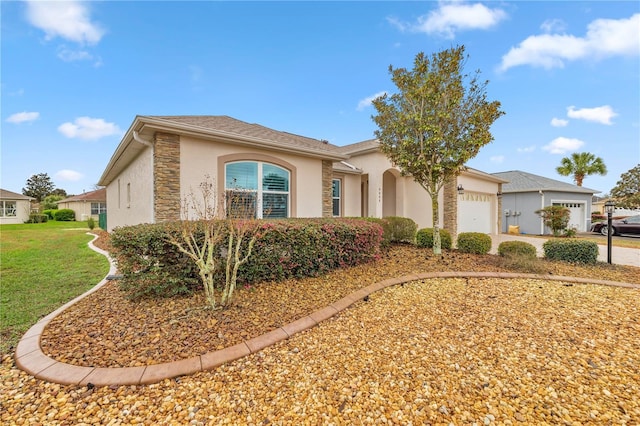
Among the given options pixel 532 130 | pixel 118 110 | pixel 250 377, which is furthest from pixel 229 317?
pixel 532 130

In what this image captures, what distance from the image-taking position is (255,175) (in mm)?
7949

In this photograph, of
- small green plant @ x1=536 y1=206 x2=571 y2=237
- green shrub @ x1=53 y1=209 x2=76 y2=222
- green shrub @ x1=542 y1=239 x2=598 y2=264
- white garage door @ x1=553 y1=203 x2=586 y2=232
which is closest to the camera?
green shrub @ x1=542 y1=239 x2=598 y2=264

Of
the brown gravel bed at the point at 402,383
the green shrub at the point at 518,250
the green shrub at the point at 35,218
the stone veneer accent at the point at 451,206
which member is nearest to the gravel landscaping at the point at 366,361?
the brown gravel bed at the point at 402,383

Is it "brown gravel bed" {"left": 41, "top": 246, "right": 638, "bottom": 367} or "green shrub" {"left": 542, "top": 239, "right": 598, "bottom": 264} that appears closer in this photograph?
"brown gravel bed" {"left": 41, "top": 246, "right": 638, "bottom": 367}

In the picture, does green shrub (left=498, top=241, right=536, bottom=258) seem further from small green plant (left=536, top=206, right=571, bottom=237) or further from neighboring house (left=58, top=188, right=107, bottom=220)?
neighboring house (left=58, top=188, right=107, bottom=220)

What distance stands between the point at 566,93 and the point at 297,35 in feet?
40.1

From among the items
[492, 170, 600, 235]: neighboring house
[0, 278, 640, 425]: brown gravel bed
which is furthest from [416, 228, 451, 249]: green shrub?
[492, 170, 600, 235]: neighboring house

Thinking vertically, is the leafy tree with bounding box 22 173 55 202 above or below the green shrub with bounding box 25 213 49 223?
above

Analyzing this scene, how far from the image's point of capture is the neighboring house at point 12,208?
27641mm

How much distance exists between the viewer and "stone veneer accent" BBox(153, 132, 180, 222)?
247 inches

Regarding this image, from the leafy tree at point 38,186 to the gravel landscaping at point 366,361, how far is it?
2764 inches

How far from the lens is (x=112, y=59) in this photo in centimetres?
992

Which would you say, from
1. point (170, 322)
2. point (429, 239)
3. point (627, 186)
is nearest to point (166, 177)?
point (170, 322)

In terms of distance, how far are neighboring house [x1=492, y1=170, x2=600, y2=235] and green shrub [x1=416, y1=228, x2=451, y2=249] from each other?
13.0 metres
